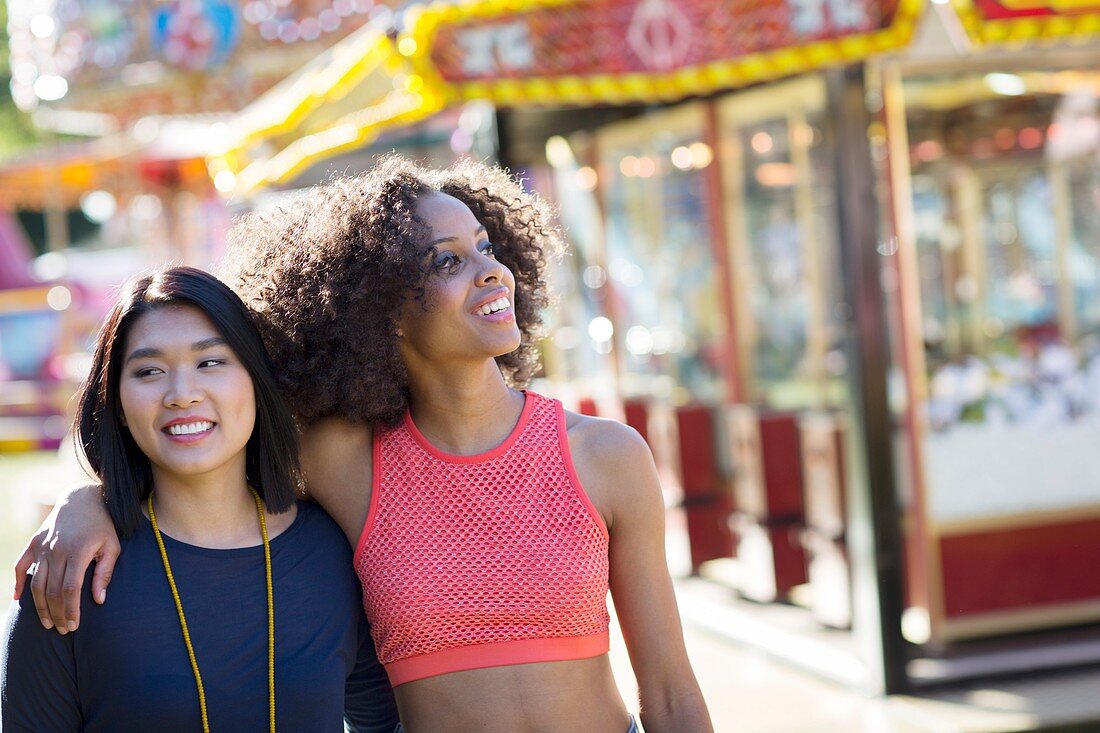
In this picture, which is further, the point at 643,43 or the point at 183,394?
the point at 643,43

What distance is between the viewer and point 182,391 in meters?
2.06

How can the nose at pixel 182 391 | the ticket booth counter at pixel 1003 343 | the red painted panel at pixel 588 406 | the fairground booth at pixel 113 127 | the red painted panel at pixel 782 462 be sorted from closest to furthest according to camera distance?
the nose at pixel 182 391 < the ticket booth counter at pixel 1003 343 < the red painted panel at pixel 782 462 < the red painted panel at pixel 588 406 < the fairground booth at pixel 113 127

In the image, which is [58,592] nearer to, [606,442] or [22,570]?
[22,570]

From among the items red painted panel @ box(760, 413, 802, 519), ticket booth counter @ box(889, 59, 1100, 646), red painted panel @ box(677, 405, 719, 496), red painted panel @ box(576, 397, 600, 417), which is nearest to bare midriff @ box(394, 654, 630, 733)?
ticket booth counter @ box(889, 59, 1100, 646)

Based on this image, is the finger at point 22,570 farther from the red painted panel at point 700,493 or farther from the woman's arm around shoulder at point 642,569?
the red painted panel at point 700,493

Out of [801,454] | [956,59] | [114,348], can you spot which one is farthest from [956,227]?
[114,348]

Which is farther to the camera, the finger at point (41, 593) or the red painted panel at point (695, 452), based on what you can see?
the red painted panel at point (695, 452)

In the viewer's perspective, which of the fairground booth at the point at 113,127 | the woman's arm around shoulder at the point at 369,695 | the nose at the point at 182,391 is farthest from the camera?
the fairground booth at the point at 113,127

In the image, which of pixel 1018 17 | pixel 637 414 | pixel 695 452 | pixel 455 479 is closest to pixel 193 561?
pixel 455 479

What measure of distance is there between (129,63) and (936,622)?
629cm

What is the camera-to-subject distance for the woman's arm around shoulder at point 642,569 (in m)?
2.29

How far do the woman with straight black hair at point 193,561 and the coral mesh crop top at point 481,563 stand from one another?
8 centimetres

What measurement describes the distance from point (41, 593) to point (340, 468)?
57 centimetres

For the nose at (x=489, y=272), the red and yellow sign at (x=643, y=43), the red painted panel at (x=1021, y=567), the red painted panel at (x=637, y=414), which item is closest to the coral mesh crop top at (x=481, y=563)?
the nose at (x=489, y=272)
